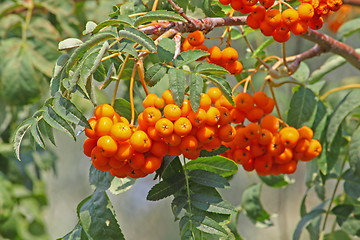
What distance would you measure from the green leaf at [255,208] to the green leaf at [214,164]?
2.25 ft

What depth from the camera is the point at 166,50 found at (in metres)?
1.05

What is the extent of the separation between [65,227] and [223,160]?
14.5 ft

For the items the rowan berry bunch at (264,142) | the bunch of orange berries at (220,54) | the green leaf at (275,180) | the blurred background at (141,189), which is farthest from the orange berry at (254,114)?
the blurred background at (141,189)

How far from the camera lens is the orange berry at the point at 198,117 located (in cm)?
99

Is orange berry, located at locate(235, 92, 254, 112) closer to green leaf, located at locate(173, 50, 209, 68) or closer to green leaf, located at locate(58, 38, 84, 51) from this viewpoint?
green leaf, located at locate(173, 50, 209, 68)

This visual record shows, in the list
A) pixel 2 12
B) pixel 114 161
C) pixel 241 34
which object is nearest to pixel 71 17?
pixel 2 12

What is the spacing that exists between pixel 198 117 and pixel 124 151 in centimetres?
16

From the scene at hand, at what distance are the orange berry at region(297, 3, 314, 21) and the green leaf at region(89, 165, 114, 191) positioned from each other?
59 cm

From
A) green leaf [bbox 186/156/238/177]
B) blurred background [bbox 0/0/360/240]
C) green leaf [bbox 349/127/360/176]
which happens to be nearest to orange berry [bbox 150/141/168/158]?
green leaf [bbox 186/156/238/177]

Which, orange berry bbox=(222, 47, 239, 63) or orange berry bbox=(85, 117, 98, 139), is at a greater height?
orange berry bbox=(222, 47, 239, 63)

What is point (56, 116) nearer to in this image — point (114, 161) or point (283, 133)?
point (114, 161)

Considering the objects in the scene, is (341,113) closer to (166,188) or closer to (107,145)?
(166,188)

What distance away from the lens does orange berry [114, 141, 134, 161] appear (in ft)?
3.29

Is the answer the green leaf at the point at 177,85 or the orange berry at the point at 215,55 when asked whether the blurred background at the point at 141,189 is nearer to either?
the orange berry at the point at 215,55
